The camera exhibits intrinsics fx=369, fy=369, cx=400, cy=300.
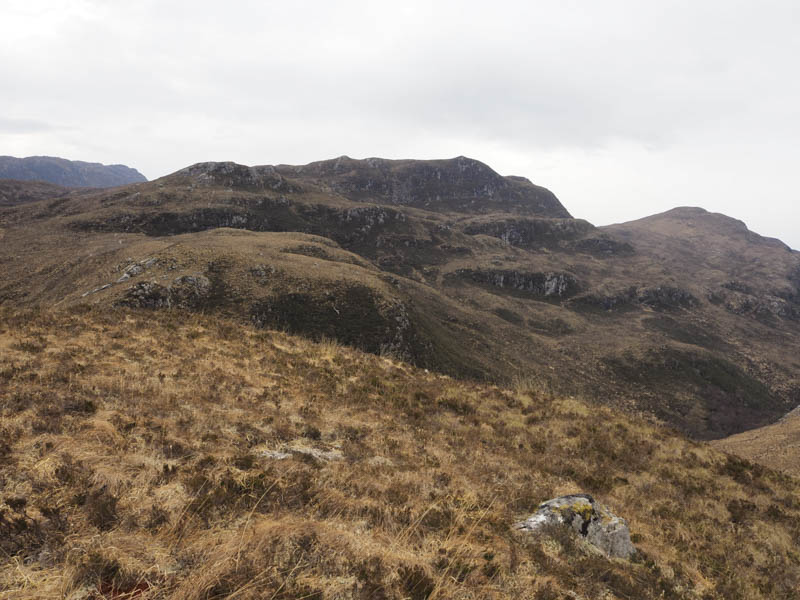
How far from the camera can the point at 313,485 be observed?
727 centimetres

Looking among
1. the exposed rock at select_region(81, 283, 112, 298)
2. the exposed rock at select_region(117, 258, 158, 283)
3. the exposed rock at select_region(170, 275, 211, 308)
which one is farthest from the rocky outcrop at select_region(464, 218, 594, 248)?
the exposed rock at select_region(81, 283, 112, 298)

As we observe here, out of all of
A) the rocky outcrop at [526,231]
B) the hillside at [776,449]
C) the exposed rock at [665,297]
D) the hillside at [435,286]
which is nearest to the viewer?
the hillside at [776,449]

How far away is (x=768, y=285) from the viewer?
136250 millimetres

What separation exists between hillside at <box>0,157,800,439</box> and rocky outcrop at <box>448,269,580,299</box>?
1.33ft

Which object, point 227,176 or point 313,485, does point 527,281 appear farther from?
point 313,485

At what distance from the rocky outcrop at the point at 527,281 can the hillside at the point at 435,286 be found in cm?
41

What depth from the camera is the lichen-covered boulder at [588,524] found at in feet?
25.8

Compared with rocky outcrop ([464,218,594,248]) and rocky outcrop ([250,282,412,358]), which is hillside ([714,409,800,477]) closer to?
rocky outcrop ([250,282,412,358])

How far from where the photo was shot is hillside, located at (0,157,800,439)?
3856cm

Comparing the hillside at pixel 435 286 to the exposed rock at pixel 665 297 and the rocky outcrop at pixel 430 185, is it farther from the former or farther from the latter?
the rocky outcrop at pixel 430 185

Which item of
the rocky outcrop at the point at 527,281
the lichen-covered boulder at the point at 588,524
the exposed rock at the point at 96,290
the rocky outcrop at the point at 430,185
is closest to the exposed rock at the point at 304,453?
the lichen-covered boulder at the point at 588,524

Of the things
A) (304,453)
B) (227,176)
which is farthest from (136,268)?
(227,176)

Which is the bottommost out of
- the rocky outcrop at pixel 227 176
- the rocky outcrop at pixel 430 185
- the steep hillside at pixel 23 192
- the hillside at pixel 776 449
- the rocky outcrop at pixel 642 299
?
the hillside at pixel 776 449

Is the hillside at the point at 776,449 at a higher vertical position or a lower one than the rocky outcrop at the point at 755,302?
lower
